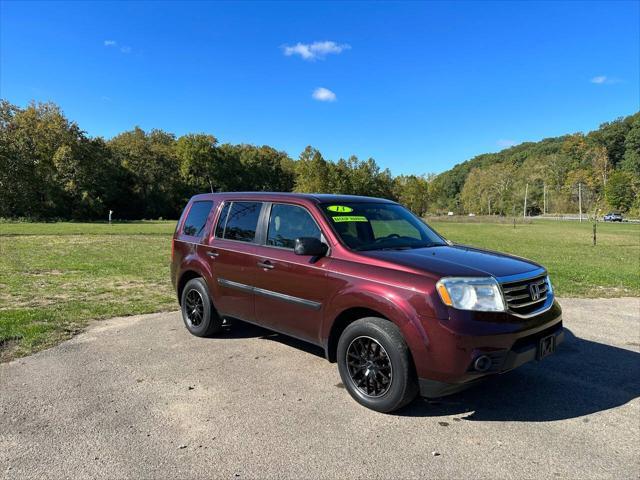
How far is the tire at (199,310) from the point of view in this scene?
574 cm

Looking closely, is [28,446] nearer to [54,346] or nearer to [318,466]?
[318,466]

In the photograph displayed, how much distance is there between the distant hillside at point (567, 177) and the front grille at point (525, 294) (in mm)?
105111

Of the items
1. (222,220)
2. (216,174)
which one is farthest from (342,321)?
(216,174)

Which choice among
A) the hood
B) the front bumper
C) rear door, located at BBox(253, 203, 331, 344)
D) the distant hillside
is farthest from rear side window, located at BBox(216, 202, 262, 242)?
the distant hillside

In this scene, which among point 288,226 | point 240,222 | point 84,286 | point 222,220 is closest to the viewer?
point 288,226

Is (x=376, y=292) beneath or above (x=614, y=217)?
above

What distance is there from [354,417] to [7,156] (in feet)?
192

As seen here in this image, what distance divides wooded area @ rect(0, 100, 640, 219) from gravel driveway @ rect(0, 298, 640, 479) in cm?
778

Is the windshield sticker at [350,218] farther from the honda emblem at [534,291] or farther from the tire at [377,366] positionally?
the honda emblem at [534,291]

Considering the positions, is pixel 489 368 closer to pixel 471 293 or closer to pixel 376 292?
pixel 471 293

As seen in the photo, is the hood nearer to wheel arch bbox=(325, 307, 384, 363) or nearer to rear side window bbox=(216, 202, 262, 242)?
wheel arch bbox=(325, 307, 384, 363)

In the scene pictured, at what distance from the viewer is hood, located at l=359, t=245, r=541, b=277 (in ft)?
12.0

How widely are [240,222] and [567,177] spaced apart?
420 ft

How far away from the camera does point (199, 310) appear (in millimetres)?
5945
